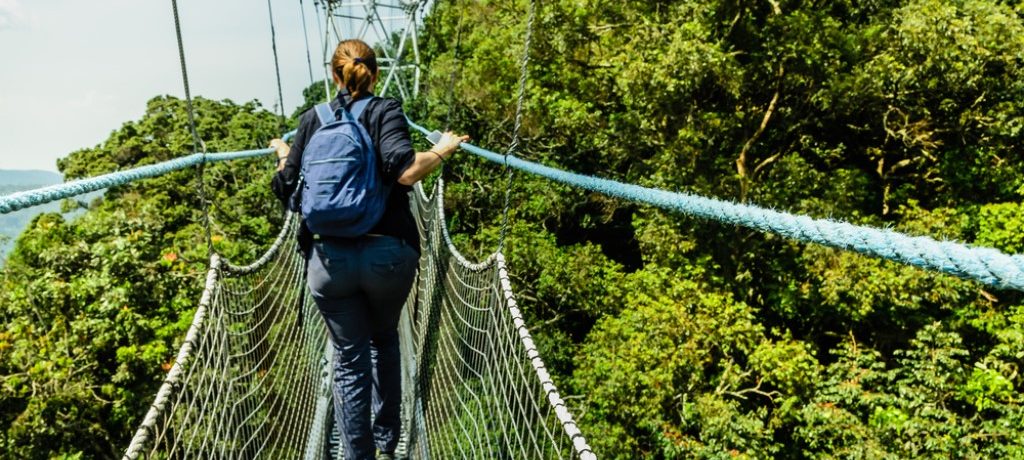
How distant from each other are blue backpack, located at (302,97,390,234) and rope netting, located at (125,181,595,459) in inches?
11.2

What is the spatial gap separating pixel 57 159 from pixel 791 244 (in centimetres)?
1569

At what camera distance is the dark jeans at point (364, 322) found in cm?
148

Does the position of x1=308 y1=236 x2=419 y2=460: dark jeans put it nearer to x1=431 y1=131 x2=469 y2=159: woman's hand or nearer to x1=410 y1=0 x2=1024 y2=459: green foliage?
x1=431 y1=131 x2=469 y2=159: woman's hand

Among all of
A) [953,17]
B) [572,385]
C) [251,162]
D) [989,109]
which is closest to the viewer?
[953,17]

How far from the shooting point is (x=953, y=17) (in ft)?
20.6

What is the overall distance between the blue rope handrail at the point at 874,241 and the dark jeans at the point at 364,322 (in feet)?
2.05

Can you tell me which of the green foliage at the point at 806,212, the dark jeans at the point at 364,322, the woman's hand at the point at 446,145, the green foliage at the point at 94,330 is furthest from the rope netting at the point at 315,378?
the green foliage at the point at 94,330

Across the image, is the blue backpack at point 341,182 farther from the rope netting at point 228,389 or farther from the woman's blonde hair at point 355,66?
the rope netting at point 228,389

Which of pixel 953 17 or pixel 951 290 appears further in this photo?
pixel 951 290

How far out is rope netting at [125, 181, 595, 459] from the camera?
1.22 m

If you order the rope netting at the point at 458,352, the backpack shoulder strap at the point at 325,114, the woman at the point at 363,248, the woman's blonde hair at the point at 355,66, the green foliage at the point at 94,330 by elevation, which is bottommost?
the green foliage at the point at 94,330

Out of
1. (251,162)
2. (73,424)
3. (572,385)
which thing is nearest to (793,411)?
(572,385)

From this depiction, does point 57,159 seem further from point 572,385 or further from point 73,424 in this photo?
point 572,385

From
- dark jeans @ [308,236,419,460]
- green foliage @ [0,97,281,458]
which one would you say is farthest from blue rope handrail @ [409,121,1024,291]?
green foliage @ [0,97,281,458]
